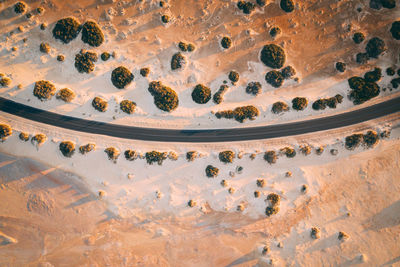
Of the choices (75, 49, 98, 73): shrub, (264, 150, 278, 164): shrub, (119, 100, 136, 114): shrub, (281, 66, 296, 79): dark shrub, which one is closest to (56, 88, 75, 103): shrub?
(75, 49, 98, 73): shrub

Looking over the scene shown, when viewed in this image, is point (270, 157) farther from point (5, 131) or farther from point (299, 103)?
point (5, 131)

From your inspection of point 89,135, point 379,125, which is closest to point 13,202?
point 89,135

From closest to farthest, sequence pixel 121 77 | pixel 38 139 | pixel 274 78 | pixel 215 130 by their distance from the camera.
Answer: pixel 38 139
pixel 121 77
pixel 274 78
pixel 215 130

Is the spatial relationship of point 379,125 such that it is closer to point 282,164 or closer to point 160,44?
point 282,164

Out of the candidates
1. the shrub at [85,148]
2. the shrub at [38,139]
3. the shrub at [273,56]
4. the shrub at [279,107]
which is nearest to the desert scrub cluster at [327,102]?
the shrub at [279,107]

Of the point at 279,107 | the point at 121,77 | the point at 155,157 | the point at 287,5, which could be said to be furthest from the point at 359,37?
the point at 121,77

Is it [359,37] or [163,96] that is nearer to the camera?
[163,96]
